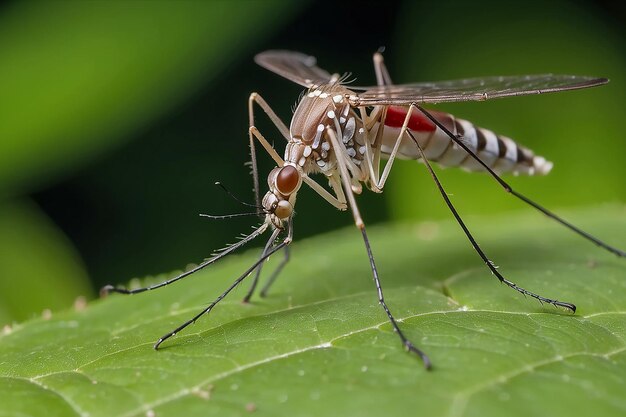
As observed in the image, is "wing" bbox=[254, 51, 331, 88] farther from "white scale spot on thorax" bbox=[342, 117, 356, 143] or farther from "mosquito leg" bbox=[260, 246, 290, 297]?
"mosquito leg" bbox=[260, 246, 290, 297]

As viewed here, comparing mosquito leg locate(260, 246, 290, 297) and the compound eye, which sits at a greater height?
the compound eye

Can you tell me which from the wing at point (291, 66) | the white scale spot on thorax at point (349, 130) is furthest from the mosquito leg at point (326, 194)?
the wing at point (291, 66)

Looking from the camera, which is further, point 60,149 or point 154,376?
point 60,149

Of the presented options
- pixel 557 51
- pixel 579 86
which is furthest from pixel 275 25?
pixel 579 86

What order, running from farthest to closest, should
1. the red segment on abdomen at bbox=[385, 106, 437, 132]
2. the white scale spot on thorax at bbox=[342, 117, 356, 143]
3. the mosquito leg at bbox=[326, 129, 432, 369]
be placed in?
the red segment on abdomen at bbox=[385, 106, 437, 132] → the white scale spot on thorax at bbox=[342, 117, 356, 143] → the mosquito leg at bbox=[326, 129, 432, 369]

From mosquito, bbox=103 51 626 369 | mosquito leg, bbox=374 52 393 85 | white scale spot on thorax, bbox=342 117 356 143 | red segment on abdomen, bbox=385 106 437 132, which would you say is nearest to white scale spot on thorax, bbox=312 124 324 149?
mosquito, bbox=103 51 626 369

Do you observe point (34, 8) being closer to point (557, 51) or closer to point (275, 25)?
point (275, 25)

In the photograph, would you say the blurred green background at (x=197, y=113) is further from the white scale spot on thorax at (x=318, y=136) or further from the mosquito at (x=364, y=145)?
the white scale spot on thorax at (x=318, y=136)
